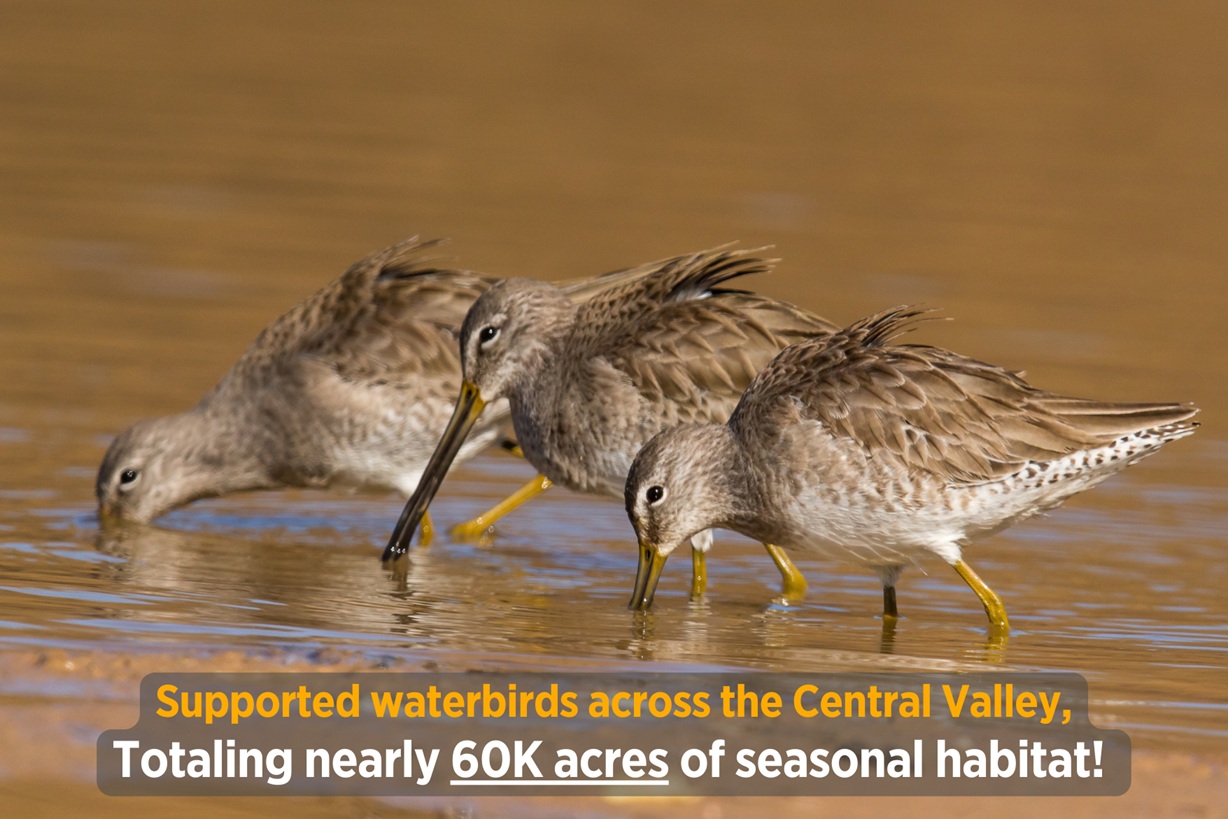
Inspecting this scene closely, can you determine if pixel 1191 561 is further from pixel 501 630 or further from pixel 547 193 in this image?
pixel 547 193

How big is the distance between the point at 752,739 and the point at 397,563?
2.98 m

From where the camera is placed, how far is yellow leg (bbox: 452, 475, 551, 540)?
8.74 meters

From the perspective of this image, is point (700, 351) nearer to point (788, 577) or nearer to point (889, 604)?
point (788, 577)

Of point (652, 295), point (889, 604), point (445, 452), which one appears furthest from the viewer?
point (445, 452)

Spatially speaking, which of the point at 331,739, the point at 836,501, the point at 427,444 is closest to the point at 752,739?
the point at 331,739

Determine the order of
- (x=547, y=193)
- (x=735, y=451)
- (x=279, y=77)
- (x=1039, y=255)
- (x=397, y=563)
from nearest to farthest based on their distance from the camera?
(x=735, y=451) → (x=397, y=563) → (x=1039, y=255) → (x=547, y=193) → (x=279, y=77)

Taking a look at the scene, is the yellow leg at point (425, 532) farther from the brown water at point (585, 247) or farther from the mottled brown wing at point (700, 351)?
the mottled brown wing at point (700, 351)

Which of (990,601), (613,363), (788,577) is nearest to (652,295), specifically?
(613,363)

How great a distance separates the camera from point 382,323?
29.0 ft

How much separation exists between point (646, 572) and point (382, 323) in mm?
2288

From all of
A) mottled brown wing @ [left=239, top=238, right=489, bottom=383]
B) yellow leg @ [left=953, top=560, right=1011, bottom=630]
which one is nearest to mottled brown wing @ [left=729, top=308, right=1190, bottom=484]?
yellow leg @ [left=953, top=560, right=1011, bottom=630]

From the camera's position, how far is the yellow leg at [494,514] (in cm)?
874

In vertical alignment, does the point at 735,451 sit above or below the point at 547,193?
below

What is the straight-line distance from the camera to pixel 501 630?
21.5 feet
